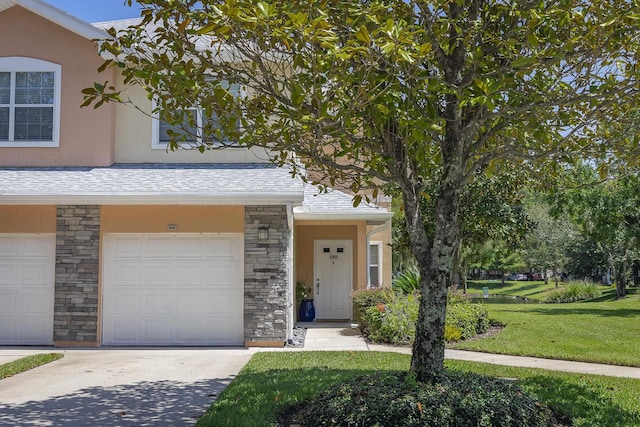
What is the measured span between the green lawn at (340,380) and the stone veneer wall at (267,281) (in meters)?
1.03

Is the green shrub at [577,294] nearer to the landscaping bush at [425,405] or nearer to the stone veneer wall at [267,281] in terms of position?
the stone veneer wall at [267,281]

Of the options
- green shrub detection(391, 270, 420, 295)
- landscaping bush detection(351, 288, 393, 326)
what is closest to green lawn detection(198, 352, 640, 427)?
landscaping bush detection(351, 288, 393, 326)

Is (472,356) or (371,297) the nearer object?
(472,356)

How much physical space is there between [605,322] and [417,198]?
13497 millimetres

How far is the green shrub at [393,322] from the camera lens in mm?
13602

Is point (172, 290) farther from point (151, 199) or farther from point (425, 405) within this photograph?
point (425, 405)

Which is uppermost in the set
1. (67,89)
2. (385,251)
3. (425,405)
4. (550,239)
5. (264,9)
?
(67,89)

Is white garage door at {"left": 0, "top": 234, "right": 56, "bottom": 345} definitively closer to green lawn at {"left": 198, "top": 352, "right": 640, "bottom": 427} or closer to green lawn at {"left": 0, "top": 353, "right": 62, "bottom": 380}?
green lawn at {"left": 0, "top": 353, "right": 62, "bottom": 380}

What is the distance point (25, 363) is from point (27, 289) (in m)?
3.05

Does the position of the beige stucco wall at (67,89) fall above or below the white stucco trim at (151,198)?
above

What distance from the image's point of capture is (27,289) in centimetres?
1370

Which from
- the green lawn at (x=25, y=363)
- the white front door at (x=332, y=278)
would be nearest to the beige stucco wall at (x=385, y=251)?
the white front door at (x=332, y=278)

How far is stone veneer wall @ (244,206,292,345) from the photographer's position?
42.8 ft

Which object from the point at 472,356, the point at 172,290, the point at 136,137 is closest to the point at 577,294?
the point at 472,356
